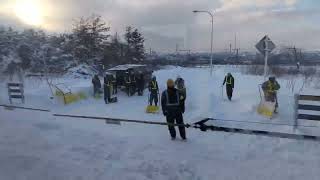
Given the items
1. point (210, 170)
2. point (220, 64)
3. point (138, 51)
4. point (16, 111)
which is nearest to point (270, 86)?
point (210, 170)

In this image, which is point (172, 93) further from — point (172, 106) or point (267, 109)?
point (267, 109)

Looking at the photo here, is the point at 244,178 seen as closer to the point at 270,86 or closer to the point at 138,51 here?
the point at 270,86

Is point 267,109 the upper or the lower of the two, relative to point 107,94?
upper

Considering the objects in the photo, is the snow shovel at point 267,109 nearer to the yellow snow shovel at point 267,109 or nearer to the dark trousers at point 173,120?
the yellow snow shovel at point 267,109

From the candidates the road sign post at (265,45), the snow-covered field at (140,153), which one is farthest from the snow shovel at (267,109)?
the road sign post at (265,45)

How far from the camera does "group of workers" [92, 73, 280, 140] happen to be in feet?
36.9

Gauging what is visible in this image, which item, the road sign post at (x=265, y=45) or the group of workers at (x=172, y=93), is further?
the road sign post at (x=265, y=45)

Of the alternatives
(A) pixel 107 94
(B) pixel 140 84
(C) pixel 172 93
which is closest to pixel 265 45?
(A) pixel 107 94

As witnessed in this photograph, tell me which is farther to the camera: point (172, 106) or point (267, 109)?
point (267, 109)

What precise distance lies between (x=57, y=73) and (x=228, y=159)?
41.0m

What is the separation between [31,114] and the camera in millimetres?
17719

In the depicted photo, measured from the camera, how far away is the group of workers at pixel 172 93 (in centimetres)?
1126

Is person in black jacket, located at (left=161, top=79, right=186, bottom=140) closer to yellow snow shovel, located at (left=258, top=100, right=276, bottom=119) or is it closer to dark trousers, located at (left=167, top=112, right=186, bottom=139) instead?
dark trousers, located at (left=167, top=112, right=186, bottom=139)

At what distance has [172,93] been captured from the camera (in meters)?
11.3
